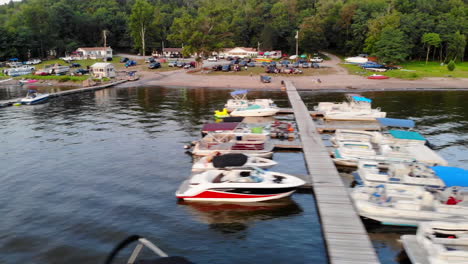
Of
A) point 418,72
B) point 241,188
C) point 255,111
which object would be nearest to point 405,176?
point 241,188

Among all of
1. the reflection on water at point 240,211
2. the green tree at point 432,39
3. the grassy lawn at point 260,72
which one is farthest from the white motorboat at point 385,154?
the green tree at point 432,39

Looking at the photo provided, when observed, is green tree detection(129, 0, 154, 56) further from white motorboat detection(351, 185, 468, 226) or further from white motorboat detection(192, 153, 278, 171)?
white motorboat detection(351, 185, 468, 226)

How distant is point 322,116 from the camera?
156 feet

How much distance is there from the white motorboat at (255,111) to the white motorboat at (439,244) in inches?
1192

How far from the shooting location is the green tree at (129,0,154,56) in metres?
122

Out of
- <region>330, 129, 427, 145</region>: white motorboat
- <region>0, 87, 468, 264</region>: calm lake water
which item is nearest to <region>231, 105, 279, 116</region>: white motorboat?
<region>0, 87, 468, 264</region>: calm lake water

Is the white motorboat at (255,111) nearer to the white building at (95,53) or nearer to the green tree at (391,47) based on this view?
the green tree at (391,47)

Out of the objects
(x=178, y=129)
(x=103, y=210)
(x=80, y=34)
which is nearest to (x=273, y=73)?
(x=178, y=129)

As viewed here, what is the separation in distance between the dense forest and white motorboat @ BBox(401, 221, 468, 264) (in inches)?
3093

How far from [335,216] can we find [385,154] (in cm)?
1161

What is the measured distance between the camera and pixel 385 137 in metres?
33.0

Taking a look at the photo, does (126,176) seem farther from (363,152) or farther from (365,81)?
(365,81)

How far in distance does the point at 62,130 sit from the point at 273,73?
50505 mm

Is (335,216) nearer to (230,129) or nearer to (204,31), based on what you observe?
(230,129)
